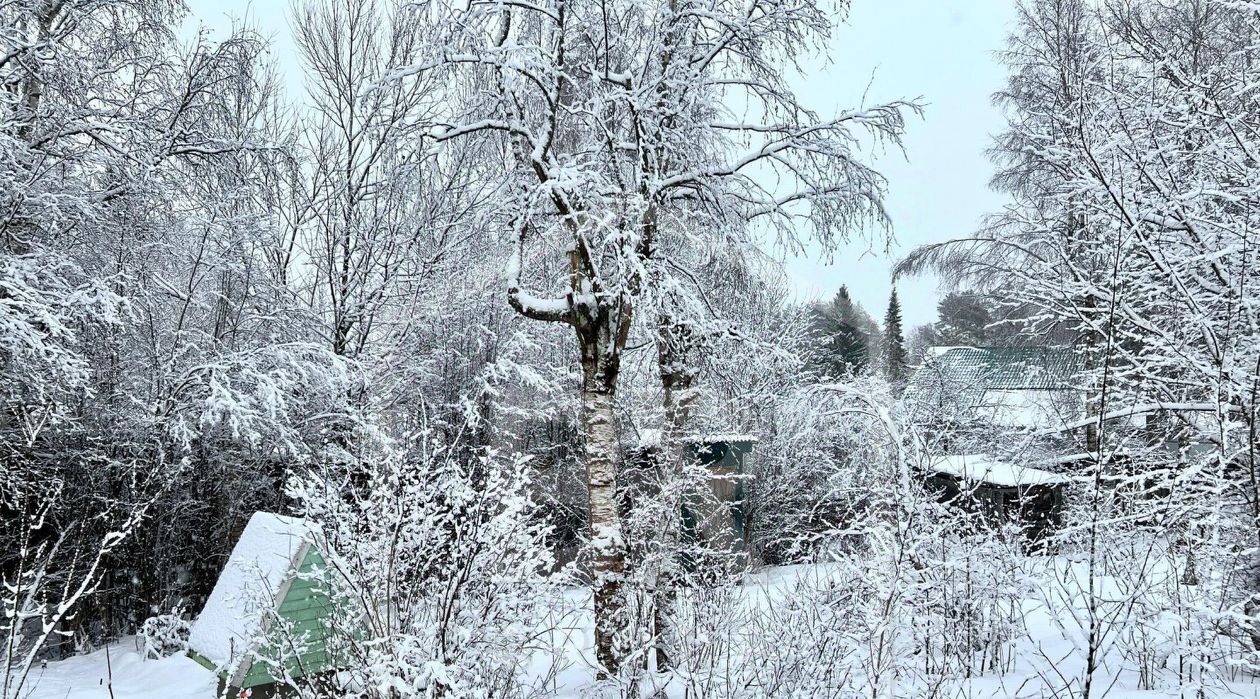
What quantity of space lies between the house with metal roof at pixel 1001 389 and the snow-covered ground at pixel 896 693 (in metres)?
1.66

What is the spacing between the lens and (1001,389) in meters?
20.2

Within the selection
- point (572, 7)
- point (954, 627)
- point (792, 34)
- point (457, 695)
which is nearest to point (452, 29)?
point (572, 7)

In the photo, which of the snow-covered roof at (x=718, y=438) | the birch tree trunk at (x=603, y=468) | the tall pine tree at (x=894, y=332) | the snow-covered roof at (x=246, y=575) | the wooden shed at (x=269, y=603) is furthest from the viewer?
the tall pine tree at (x=894, y=332)

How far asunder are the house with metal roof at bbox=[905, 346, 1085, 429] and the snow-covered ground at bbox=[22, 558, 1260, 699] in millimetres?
1656

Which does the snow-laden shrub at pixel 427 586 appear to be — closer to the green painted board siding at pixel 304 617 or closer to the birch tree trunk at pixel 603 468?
the green painted board siding at pixel 304 617

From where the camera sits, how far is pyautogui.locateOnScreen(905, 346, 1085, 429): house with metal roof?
10.1 metres

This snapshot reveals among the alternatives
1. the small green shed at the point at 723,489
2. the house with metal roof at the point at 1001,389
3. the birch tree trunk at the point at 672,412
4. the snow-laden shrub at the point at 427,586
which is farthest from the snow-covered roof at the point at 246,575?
the house with metal roof at the point at 1001,389

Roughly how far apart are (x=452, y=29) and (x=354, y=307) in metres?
5.38

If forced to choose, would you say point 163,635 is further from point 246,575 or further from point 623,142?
point 623,142

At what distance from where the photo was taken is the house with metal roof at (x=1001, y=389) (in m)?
10.1

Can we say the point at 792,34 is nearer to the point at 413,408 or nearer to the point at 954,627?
the point at 954,627

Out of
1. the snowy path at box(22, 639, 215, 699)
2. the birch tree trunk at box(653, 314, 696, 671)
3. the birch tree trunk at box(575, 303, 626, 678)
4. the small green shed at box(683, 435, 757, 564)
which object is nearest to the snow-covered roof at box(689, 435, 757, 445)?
the small green shed at box(683, 435, 757, 564)

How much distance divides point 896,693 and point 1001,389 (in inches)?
709

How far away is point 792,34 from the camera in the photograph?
274 inches
